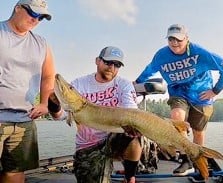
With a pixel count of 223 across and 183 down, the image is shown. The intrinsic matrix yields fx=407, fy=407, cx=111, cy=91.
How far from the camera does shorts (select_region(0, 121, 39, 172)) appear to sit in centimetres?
407

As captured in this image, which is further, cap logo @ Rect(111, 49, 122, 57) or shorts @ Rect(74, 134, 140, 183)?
cap logo @ Rect(111, 49, 122, 57)

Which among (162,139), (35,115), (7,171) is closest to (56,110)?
(35,115)

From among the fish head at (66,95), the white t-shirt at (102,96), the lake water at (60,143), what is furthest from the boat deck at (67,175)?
the fish head at (66,95)

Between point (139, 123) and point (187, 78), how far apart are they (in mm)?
2528

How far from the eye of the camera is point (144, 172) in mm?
6082

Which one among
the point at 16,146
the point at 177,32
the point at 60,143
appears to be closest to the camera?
the point at 16,146

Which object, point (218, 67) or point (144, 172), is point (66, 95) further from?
point (218, 67)

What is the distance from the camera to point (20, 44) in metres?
4.13

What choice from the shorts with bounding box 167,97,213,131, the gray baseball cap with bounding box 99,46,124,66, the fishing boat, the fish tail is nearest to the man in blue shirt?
the shorts with bounding box 167,97,213,131

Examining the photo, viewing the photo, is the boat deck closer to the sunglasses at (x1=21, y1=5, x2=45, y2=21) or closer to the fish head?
the fish head

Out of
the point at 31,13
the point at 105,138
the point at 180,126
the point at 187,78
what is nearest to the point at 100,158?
the point at 105,138

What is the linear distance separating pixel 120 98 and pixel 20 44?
1233mm

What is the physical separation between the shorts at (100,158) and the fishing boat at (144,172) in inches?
29.8

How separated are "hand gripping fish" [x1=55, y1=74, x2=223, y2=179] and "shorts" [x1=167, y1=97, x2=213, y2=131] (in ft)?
7.87
